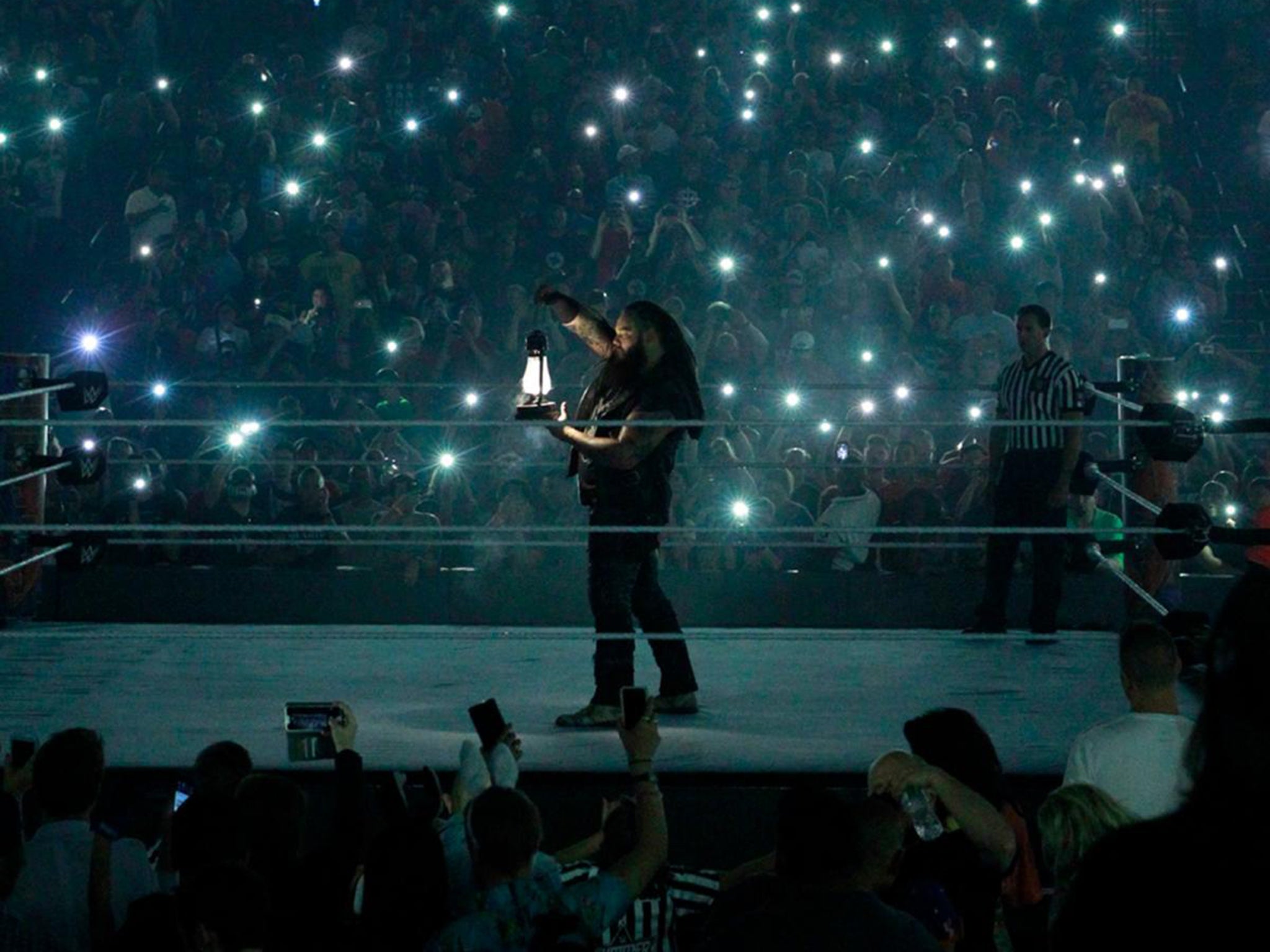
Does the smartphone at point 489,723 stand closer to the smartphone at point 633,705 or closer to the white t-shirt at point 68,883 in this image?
the smartphone at point 633,705

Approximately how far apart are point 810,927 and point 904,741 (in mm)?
2428

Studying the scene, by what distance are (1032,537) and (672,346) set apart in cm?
183

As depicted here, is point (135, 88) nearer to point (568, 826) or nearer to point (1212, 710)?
point (568, 826)

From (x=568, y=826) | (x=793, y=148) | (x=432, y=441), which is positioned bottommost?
(x=568, y=826)

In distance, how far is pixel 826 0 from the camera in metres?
12.7

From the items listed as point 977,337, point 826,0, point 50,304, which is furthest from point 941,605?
point 826,0

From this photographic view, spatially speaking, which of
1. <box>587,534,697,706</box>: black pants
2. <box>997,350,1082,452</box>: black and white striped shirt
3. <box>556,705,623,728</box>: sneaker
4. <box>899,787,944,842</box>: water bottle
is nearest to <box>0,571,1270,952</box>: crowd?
<box>899,787,944,842</box>: water bottle

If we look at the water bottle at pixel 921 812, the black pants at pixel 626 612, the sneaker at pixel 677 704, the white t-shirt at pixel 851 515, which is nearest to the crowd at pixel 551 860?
the water bottle at pixel 921 812

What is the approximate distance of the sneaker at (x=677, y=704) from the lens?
16.1 ft

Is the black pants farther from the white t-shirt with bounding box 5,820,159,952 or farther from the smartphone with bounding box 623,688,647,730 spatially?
the white t-shirt with bounding box 5,820,159,952

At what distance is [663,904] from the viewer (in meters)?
3.20

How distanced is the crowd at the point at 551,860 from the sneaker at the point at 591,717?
1111 millimetres

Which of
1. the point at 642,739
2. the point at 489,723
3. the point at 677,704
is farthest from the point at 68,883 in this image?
the point at 677,704

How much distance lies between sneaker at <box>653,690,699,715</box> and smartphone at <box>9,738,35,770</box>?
1.94m
